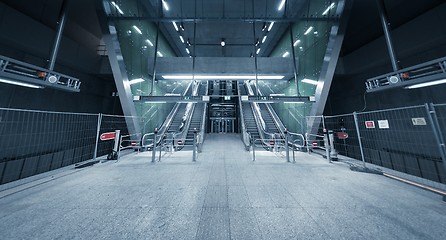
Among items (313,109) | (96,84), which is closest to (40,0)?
(96,84)

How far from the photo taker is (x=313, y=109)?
23.3ft

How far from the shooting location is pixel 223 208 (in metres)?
2.28

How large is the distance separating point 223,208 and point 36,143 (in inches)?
354

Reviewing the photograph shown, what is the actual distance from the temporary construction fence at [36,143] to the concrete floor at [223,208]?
256cm

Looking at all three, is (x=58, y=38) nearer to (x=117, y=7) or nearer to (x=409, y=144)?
(x=117, y=7)

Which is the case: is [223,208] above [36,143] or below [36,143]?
below

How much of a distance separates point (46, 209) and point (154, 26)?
1253cm

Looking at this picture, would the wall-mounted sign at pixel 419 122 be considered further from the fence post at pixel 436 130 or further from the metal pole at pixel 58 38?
the metal pole at pixel 58 38

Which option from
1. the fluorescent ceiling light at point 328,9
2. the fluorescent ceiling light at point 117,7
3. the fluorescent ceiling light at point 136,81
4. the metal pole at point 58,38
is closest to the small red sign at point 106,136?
the metal pole at point 58,38

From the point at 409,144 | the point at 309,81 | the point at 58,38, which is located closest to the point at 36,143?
the point at 58,38

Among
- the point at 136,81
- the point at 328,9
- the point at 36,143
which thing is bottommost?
the point at 36,143

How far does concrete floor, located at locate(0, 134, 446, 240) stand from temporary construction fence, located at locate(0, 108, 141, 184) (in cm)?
256

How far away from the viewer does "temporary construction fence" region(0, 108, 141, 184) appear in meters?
4.99

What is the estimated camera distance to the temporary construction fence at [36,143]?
4.99 metres
